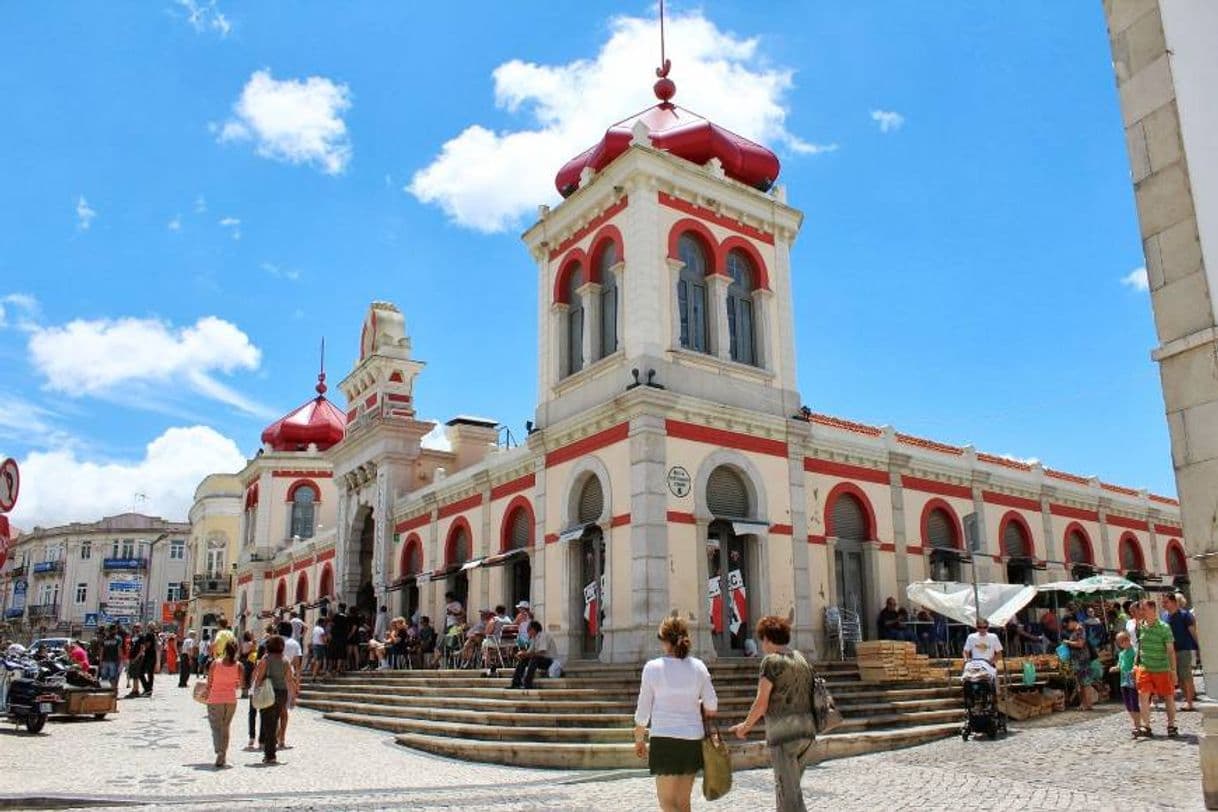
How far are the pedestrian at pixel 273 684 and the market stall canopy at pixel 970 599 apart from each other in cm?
1128

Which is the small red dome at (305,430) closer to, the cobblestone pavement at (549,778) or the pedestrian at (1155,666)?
the cobblestone pavement at (549,778)

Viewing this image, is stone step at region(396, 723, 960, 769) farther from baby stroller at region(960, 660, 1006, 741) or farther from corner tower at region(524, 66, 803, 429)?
corner tower at region(524, 66, 803, 429)

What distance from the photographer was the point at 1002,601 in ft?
57.9

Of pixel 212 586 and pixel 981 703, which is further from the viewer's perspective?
pixel 212 586

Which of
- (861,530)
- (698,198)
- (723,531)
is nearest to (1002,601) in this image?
(861,530)

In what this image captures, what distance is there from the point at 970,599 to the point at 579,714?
8.43 m

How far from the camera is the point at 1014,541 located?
2455 cm

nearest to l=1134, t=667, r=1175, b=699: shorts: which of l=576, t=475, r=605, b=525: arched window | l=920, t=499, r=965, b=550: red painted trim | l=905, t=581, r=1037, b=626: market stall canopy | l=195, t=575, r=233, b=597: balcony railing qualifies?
l=905, t=581, r=1037, b=626: market stall canopy

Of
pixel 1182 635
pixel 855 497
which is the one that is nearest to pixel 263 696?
Result: pixel 1182 635

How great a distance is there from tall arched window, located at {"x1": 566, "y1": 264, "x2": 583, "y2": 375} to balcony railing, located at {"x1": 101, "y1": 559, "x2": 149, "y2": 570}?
55.8 metres

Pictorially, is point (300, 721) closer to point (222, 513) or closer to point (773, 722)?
point (773, 722)

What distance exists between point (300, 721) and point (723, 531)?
7966 millimetres

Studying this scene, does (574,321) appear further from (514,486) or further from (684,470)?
(684,470)

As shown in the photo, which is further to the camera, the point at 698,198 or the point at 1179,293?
the point at 698,198
